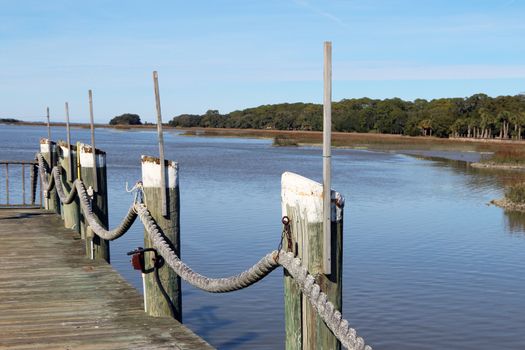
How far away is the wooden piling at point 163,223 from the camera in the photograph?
683 cm

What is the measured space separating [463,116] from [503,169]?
69.5m

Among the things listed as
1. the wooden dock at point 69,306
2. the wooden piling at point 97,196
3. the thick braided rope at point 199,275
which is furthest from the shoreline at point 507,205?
the thick braided rope at point 199,275

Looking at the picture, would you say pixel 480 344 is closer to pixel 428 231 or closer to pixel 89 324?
pixel 89 324

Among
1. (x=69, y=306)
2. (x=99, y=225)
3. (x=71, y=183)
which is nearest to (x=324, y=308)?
(x=69, y=306)

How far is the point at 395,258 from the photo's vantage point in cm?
1644

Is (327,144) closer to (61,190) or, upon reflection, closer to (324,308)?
(324,308)

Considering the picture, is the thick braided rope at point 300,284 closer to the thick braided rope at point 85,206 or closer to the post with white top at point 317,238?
the post with white top at point 317,238

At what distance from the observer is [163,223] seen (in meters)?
6.94

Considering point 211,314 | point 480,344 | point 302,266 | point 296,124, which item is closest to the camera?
point 302,266

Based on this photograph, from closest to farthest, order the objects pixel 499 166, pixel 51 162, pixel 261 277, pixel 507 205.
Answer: pixel 261 277, pixel 51 162, pixel 507 205, pixel 499 166

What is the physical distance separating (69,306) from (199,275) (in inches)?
78.1

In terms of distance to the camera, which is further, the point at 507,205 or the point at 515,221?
the point at 507,205

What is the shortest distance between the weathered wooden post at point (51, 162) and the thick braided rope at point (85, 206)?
15 centimetres

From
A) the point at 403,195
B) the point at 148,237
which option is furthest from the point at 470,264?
the point at 403,195
